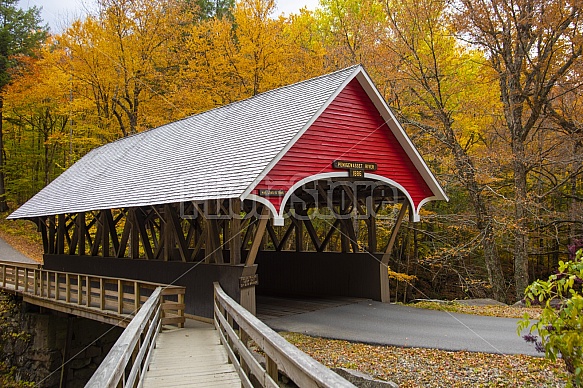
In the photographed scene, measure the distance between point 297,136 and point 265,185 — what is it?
1.16m

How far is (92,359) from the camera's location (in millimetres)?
15273

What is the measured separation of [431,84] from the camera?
65.2 ft

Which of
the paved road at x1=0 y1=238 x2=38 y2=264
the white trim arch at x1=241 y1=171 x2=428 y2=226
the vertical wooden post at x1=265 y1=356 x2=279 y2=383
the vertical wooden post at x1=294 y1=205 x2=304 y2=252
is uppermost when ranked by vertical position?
the white trim arch at x1=241 y1=171 x2=428 y2=226

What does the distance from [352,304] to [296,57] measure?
1326 cm

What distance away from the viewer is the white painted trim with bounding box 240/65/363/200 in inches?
332

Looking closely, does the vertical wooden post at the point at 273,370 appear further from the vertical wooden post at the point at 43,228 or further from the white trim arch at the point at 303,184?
the vertical wooden post at the point at 43,228

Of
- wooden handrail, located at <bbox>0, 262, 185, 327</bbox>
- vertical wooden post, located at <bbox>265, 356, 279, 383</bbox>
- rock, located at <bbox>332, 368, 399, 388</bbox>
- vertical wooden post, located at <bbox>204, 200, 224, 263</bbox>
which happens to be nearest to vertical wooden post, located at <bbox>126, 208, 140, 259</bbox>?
wooden handrail, located at <bbox>0, 262, 185, 327</bbox>

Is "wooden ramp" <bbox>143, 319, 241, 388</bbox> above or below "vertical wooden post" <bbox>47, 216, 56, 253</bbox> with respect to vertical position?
below

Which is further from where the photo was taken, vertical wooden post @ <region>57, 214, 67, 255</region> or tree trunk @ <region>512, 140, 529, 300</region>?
vertical wooden post @ <region>57, 214, 67, 255</region>

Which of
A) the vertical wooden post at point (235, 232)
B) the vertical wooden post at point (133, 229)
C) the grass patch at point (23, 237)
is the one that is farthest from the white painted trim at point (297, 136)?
the grass patch at point (23, 237)

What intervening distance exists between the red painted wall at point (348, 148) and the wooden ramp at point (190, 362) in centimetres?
268

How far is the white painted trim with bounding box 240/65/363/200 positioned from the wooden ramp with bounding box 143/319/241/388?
2.43m

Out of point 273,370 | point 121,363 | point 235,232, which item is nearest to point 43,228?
point 235,232

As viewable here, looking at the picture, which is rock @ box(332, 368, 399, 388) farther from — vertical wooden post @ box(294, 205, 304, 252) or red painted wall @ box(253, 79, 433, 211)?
vertical wooden post @ box(294, 205, 304, 252)
